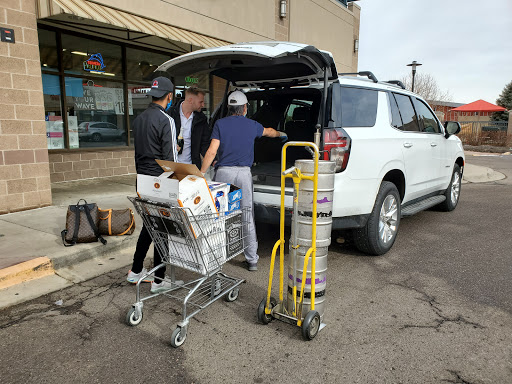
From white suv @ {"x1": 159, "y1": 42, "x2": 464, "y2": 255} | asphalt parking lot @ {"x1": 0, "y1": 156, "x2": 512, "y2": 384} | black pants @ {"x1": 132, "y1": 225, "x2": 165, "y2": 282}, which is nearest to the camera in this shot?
asphalt parking lot @ {"x1": 0, "y1": 156, "x2": 512, "y2": 384}

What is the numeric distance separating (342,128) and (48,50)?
7051 mm

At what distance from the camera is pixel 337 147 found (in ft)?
13.0

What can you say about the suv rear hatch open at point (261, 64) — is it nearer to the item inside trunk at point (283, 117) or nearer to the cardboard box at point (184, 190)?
the item inside trunk at point (283, 117)

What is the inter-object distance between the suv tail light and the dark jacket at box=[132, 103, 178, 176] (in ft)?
4.86

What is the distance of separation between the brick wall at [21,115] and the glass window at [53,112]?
7.63ft

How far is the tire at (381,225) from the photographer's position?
4.45m

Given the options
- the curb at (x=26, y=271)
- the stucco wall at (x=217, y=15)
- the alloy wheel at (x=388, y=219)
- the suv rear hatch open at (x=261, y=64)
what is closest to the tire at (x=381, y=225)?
the alloy wheel at (x=388, y=219)

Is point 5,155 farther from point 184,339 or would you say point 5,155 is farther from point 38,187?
point 184,339

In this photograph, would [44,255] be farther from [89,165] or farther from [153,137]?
[89,165]

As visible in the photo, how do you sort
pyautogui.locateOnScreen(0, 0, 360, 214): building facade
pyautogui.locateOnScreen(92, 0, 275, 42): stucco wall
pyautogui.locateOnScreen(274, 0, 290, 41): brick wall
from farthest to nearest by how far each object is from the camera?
1. pyautogui.locateOnScreen(274, 0, 290, 41): brick wall
2. pyautogui.locateOnScreen(92, 0, 275, 42): stucco wall
3. pyautogui.locateOnScreen(0, 0, 360, 214): building facade

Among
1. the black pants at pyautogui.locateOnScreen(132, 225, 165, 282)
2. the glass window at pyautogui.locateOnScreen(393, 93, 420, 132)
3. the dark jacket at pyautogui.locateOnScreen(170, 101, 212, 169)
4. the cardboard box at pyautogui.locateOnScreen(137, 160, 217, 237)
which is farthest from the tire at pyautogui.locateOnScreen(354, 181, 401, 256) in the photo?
the black pants at pyautogui.locateOnScreen(132, 225, 165, 282)

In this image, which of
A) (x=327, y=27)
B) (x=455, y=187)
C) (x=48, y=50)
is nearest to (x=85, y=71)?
(x=48, y=50)

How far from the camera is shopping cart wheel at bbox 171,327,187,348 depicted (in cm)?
286

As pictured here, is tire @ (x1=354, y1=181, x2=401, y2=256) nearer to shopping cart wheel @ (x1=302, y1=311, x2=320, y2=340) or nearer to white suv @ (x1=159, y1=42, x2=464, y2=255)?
white suv @ (x1=159, y1=42, x2=464, y2=255)
